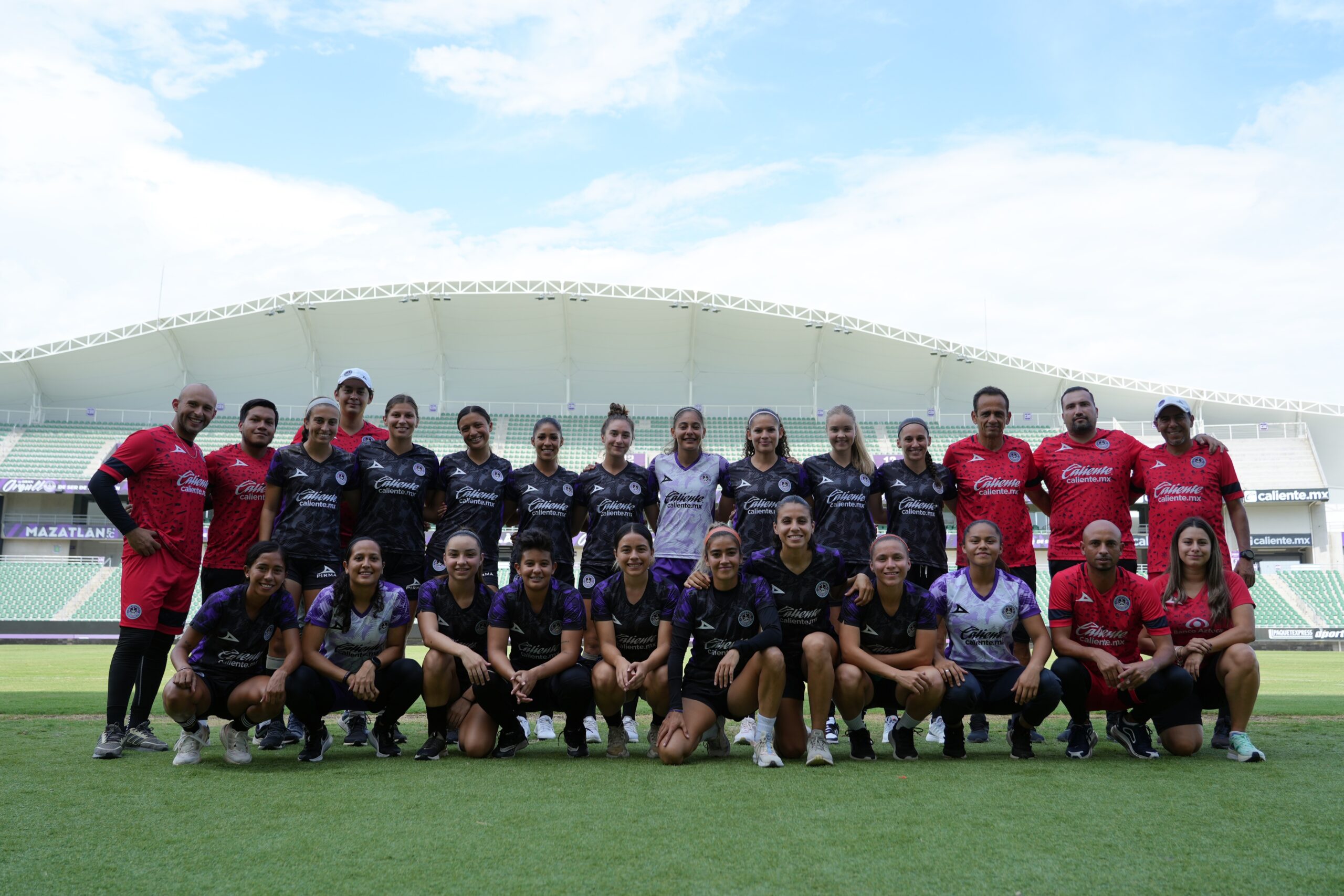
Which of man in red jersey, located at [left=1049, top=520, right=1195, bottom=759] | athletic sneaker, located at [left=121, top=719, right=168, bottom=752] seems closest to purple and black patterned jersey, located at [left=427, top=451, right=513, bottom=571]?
athletic sneaker, located at [left=121, top=719, right=168, bottom=752]

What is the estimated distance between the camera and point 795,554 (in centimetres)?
524

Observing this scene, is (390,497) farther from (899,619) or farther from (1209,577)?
(1209,577)

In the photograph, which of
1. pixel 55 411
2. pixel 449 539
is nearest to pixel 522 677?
pixel 449 539

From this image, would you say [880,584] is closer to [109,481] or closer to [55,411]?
[109,481]

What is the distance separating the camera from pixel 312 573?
19.0 feet

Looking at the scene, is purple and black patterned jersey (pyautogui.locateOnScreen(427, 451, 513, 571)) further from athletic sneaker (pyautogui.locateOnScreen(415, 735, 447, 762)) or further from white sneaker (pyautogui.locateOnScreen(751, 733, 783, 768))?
white sneaker (pyautogui.locateOnScreen(751, 733, 783, 768))

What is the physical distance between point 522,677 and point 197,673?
1632 millimetres

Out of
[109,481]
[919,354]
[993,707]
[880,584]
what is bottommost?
[993,707]

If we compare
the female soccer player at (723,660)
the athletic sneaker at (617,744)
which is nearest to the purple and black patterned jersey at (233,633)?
the athletic sneaker at (617,744)

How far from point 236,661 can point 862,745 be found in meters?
3.29

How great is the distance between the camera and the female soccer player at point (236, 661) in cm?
484

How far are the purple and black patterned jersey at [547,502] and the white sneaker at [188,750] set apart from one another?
222 centimetres

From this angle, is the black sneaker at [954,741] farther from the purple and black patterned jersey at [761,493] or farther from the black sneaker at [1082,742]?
→ the purple and black patterned jersey at [761,493]

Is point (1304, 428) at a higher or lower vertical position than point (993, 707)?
higher
